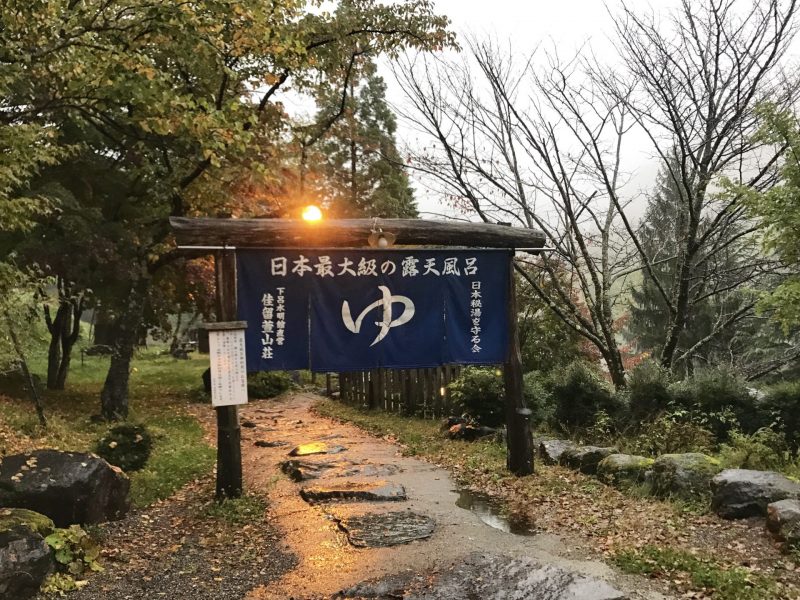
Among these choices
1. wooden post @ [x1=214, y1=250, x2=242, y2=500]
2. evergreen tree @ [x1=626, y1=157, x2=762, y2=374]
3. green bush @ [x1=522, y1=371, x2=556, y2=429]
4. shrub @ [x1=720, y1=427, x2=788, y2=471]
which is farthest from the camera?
evergreen tree @ [x1=626, y1=157, x2=762, y2=374]

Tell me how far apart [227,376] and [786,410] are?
28.7 ft

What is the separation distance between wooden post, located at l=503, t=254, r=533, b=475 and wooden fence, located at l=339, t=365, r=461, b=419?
394 centimetres

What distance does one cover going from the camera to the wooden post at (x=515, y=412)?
8438 mm

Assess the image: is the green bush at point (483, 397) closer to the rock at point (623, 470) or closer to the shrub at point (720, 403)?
the shrub at point (720, 403)

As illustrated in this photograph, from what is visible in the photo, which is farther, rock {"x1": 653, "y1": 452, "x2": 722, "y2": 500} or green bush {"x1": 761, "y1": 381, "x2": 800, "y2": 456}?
green bush {"x1": 761, "y1": 381, "x2": 800, "y2": 456}

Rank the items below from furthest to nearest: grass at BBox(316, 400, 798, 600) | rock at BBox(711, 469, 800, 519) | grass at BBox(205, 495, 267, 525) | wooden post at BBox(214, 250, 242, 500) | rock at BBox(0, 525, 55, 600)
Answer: wooden post at BBox(214, 250, 242, 500), grass at BBox(205, 495, 267, 525), rock at BBox(711, 469, 800, 519), grass at BBox(316, 400, 798, 600), rock at BBox(0, 525, 55, 600)

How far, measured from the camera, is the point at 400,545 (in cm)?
593

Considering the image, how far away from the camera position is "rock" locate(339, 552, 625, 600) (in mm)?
4777

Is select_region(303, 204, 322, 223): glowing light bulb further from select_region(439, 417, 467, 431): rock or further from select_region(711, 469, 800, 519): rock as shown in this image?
select_region(711, 469, 800, 519): rock

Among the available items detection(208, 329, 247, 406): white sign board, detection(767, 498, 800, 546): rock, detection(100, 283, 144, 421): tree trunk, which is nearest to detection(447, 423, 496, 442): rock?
detection(208, 329, 247, 406): white sign board

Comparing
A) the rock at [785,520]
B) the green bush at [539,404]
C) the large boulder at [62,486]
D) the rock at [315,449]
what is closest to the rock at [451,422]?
the green bush at [539,404]

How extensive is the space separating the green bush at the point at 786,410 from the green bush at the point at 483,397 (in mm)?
4556

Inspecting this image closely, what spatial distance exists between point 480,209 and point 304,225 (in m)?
7.13

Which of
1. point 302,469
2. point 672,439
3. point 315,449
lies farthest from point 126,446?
point 672,439
